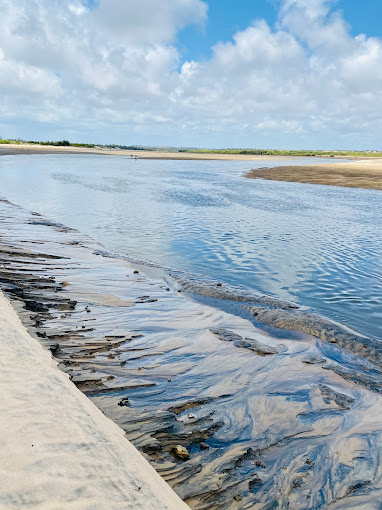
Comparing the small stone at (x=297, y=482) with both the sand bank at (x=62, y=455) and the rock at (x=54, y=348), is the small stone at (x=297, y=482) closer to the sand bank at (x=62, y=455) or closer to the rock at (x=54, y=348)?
the sand bank at (x=62, y=455)

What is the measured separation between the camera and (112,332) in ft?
24.1

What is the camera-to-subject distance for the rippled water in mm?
11289

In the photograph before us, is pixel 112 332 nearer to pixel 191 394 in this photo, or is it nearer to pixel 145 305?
pixel 145 305

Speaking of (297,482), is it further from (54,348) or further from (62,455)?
(54,348)

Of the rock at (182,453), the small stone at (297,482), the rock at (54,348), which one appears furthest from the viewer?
the rock at (54,348)

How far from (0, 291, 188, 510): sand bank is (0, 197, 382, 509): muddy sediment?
461mm

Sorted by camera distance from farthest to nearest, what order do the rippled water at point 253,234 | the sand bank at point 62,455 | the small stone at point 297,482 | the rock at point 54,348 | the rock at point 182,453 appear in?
the rippled water at point 253,234 → the rock at point 54,348 → the rock at point 182,453 → the small stone at point 297,482 → the sand bank at point 62,455

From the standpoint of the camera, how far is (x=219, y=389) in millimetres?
5918

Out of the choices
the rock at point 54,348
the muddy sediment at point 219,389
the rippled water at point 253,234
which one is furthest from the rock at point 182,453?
the rippled water at point 253,234

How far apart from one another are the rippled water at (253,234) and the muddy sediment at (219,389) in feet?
6.76

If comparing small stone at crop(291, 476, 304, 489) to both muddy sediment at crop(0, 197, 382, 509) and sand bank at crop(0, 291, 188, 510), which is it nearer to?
muddy sediment at crop(0, 197, 382, 509)

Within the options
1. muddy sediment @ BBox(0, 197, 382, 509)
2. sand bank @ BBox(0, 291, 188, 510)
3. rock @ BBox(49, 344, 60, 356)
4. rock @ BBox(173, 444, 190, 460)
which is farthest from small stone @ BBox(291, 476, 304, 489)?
rock @ BBox(49, 344, 60, 356)

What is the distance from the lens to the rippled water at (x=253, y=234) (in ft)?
37.0

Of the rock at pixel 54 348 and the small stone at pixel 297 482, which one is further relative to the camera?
the rock at pixel 54 348
